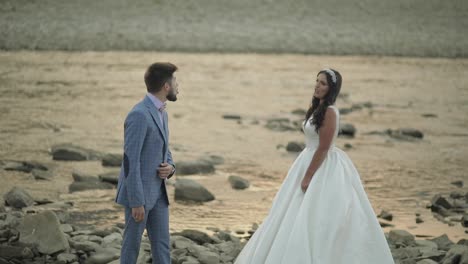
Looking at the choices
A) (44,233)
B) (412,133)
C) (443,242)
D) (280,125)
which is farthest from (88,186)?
(412,133)

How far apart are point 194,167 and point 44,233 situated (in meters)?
5.94

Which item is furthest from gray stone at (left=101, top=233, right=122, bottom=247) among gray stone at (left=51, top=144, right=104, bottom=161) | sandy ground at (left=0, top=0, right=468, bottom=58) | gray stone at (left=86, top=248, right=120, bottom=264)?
sandy ground at (left=0, top=0, right=468, bottom=58)

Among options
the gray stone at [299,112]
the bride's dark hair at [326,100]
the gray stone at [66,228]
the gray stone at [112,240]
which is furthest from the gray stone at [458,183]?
the gray stone at [299,112]

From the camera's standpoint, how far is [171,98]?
6395mm

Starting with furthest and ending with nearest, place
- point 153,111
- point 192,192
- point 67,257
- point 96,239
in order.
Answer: point 192,192 < point 96,239 < point 67,257 < point 153,111

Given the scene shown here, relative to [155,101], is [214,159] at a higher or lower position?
lower

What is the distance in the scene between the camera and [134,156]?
6145mm

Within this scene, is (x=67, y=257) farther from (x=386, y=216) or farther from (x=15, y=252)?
(x=386, y=216)

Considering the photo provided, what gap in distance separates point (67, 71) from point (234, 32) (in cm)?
1043

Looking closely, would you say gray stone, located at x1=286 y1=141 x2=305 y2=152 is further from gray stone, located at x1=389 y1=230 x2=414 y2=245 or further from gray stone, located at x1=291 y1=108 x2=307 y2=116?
gray stone, located at x1=389 y1=230 x2=414 y2=245

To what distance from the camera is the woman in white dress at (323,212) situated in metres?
6.89

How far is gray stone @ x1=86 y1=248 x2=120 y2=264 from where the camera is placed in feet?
26.9

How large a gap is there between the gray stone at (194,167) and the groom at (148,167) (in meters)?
7.54

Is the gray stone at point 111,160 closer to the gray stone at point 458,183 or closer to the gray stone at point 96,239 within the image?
the gray stone at point 458,183
